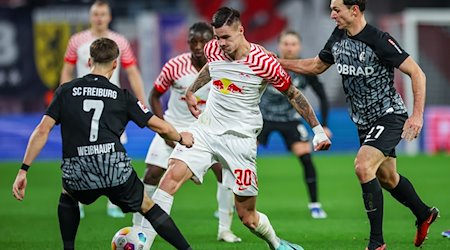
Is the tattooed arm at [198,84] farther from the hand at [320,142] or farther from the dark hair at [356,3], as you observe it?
the dark hair at [356,3]

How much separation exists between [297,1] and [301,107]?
15.1m

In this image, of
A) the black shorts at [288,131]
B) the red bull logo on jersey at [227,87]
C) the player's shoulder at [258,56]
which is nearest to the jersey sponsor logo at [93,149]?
the red bull logo on jersey at [227,87]

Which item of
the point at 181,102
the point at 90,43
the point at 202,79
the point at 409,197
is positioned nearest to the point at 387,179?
the point at 409,197

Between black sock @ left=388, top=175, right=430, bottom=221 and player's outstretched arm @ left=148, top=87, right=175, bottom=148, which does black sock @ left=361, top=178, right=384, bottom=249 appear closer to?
black sock @ left=388, top=175, right=430, bottom=221

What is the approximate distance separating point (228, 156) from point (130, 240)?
1161 mm

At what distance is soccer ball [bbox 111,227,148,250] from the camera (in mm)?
8094

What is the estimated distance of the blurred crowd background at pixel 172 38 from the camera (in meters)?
22.2

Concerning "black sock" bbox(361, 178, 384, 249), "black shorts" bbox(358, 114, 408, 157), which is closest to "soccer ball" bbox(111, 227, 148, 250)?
"black sock" bbox(361, 178, 384, 249)

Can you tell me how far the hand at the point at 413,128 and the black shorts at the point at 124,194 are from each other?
2.33 meters

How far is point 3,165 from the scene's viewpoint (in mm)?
20234

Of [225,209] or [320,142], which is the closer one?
[320,142]

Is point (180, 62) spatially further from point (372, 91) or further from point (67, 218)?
point (67, 218)

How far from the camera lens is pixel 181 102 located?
10.6 meters

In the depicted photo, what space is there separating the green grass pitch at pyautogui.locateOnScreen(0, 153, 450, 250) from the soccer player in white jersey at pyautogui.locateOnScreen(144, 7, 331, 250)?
1.15m
